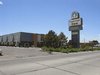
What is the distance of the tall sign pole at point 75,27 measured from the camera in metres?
48.1

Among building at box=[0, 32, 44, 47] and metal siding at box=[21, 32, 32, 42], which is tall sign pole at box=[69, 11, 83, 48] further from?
metal siding at box=[21, 32, 32, 42]

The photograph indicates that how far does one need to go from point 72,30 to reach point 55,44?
8.01 meters

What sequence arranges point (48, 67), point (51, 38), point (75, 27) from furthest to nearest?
point (51, 38)
point (75, 27)
point (48, 67)

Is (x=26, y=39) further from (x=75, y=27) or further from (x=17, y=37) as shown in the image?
(x=75, y=27)

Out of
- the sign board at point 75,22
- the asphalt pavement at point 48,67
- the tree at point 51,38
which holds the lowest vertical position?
the asphalt pavement at point 48,67

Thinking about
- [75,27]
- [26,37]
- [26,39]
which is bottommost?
[26,39]

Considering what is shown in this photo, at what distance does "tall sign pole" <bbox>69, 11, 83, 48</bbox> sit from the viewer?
48094mm

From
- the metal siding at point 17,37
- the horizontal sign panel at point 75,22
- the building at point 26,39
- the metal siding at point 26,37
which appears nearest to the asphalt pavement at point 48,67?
the horizontal sign panel at point 75,22

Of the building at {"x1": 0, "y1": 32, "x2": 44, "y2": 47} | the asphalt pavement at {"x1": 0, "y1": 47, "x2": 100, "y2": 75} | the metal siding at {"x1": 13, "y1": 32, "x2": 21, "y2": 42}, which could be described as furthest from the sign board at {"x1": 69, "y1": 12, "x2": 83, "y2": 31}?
the metal siding at {"x1": 13, "y1": 32, "x2": 21, "y2": 42}

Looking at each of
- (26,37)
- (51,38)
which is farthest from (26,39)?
(51,38)

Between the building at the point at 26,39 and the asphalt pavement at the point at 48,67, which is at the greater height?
the building at the point at 26,39

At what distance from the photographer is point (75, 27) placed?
49156mm

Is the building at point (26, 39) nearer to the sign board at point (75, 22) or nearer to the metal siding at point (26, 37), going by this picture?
the metal siding at point (26, 37)

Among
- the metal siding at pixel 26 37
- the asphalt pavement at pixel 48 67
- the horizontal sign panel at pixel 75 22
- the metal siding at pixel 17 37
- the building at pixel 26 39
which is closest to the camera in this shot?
the asphalt pavement at pixel 48 67
